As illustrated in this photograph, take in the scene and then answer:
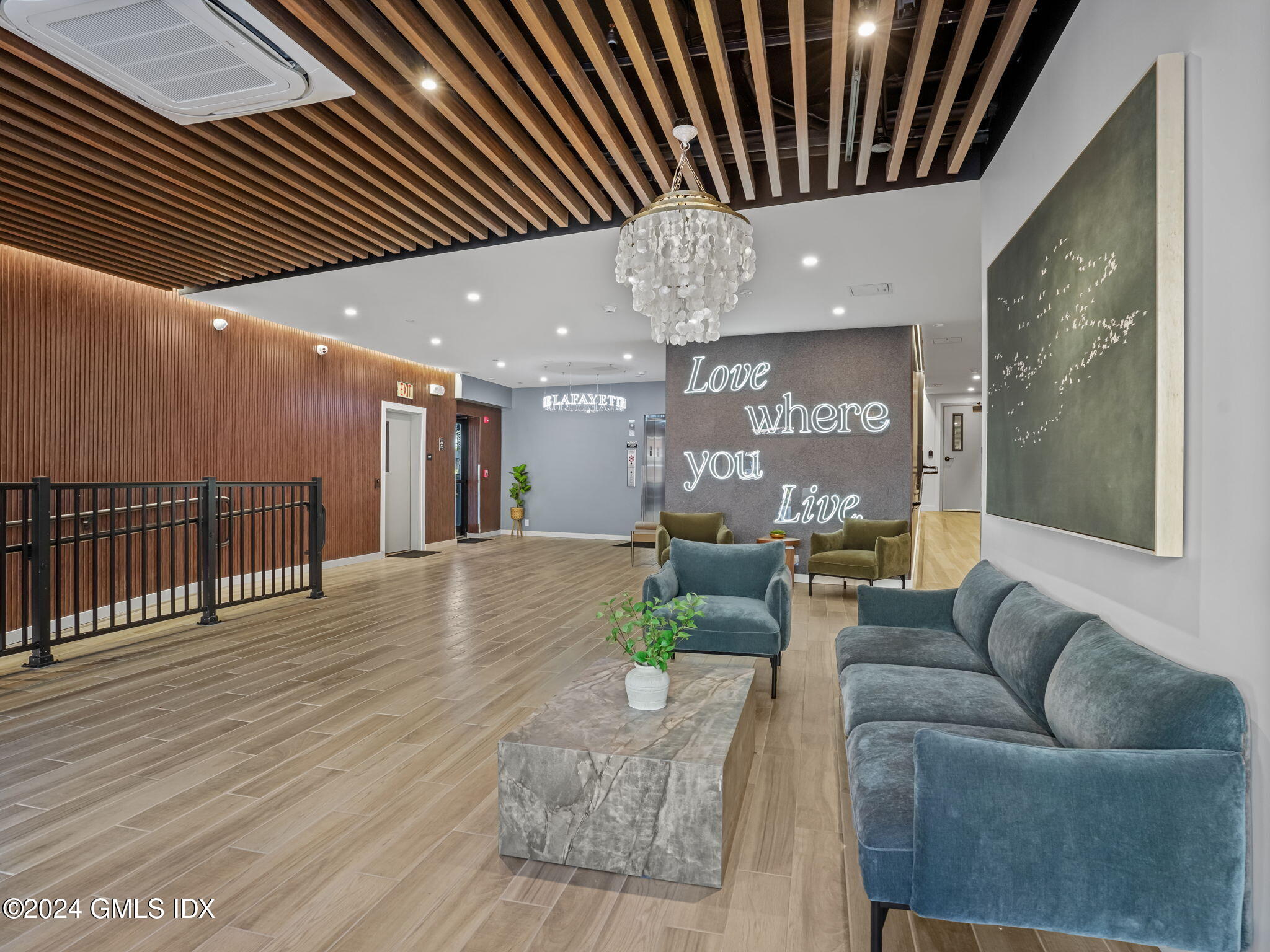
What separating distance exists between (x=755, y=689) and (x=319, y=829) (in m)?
2.40

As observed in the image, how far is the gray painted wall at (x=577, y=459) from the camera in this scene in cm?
1266

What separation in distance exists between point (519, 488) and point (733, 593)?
29.6ft

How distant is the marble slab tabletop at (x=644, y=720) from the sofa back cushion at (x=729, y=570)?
4.99 ft

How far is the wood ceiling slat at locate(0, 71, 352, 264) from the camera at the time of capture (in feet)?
10.2

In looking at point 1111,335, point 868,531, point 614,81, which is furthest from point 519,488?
point 1111,335

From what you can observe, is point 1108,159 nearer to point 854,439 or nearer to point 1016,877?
point 1016,877

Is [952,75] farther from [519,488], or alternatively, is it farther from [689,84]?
[519,488]

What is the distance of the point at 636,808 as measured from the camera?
6.97 ft

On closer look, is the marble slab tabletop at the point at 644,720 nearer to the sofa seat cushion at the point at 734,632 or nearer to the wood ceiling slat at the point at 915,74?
the sofa seat cushion at the point at 734,632

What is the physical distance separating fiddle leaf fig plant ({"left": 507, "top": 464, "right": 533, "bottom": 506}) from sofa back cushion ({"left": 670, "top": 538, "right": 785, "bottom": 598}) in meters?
8.78

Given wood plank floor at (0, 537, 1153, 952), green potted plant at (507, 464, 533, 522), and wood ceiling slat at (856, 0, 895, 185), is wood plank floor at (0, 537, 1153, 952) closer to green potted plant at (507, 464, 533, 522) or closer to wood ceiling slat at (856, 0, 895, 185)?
wood ceiling slat at (856, 0, 895, 185)

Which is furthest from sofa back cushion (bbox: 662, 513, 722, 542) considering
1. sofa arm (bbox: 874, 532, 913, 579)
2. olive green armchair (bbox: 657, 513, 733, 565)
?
sofa arm (bbox: 874, 532, 913, 579)

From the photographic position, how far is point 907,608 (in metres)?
3.64

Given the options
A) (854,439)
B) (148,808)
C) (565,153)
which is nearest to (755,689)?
(148,808)
